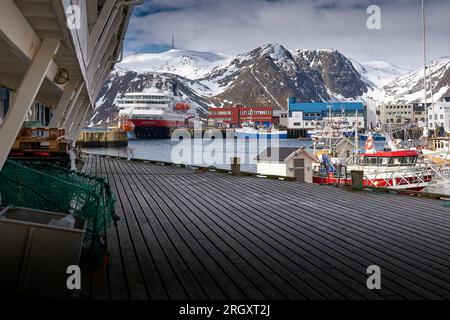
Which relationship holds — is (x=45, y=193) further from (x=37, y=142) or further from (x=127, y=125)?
(x=127, y=125)

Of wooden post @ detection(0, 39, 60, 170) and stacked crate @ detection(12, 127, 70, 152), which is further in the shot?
stacked crate @ detection(12, 127, 70, 152)

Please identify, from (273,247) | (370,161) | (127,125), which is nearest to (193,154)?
(127,125)

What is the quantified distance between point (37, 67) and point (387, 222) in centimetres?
734

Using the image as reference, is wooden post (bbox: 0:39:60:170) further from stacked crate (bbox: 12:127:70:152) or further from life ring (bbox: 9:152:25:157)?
stacked crate (bbox: 12:127:70:152)

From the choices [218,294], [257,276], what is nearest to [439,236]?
[257,276]

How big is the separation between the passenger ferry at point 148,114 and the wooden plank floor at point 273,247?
112990 mm

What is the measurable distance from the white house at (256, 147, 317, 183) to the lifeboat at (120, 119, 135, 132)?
8824cm

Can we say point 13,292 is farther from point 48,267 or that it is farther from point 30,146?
point 30,146

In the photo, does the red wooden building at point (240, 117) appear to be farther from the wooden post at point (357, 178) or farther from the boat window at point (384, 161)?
the wooden post at point (357, 178)

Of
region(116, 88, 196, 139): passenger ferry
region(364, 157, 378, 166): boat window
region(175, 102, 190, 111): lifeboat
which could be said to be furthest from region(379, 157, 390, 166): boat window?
region(175, 102, 190, 111): lifeboat

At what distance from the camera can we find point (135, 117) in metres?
128

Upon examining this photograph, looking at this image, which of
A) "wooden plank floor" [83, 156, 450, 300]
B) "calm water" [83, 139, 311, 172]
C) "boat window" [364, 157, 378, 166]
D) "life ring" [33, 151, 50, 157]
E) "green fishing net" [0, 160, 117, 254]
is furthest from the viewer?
"calm water" [83, 139, 311, 172]

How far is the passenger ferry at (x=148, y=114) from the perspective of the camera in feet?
417

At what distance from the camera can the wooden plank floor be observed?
206 inches
